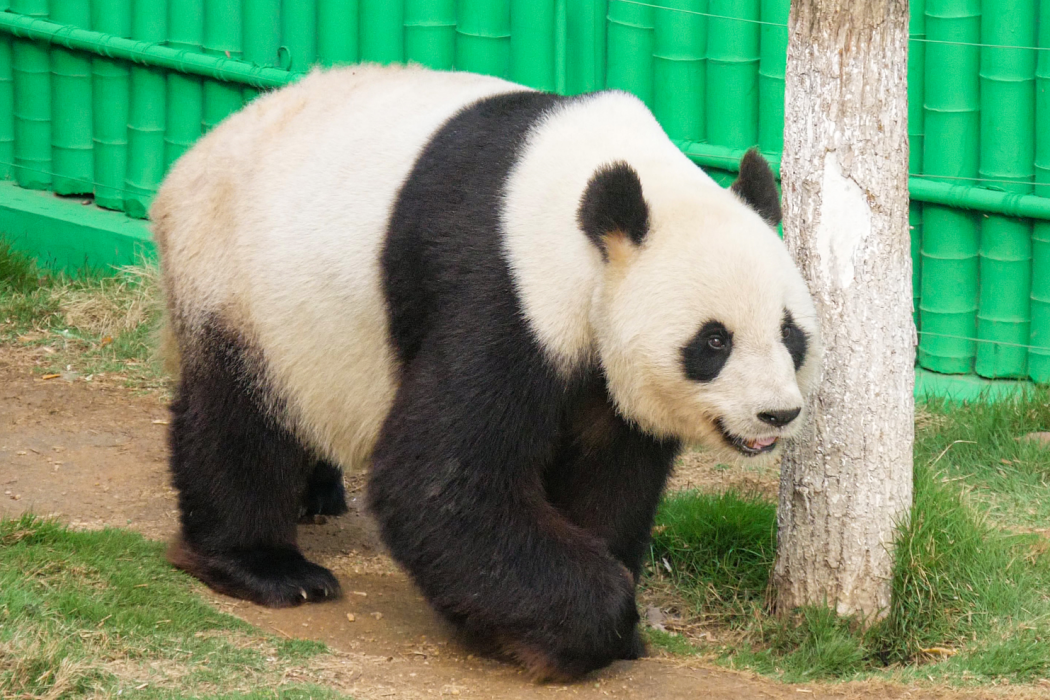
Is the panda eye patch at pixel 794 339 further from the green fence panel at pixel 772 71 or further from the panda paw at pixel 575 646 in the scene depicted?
the green fence panel at pixel 772 71

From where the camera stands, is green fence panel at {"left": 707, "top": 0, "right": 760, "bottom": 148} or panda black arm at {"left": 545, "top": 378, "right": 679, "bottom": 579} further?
green fence panel at {"left": 707, "top": 0, "right": 760, "bottom": 148}

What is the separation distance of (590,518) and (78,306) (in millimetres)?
4139

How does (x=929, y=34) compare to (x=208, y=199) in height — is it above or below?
above

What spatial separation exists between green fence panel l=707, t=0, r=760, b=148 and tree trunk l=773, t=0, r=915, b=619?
230cm

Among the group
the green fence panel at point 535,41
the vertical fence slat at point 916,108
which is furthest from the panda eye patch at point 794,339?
the green fence panel at point 535,41

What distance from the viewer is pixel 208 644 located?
14.5 feet

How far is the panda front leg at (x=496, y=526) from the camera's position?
164 inches

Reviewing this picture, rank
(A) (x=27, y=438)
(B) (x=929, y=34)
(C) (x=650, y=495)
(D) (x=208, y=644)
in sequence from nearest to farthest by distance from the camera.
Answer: (D) (x=208, y=644) → (C) (x=650, y=495) → (A) (x=27, y=438) → (B) (x=929, y=34)

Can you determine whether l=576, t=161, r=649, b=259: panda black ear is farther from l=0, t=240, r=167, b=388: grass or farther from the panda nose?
l=0, t=240, r=167, b=388: grass

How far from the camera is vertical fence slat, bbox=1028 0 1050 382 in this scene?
6.52 meters

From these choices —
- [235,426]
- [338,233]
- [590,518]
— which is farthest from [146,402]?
[590,518]

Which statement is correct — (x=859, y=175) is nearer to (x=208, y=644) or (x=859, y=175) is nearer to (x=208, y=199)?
(x=208, y=199)

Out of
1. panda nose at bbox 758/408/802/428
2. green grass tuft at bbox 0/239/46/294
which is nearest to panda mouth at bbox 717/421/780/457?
panda nose at bbox 758/408/802/428

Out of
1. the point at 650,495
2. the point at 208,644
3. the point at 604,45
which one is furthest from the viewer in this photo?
the point at 604,45
